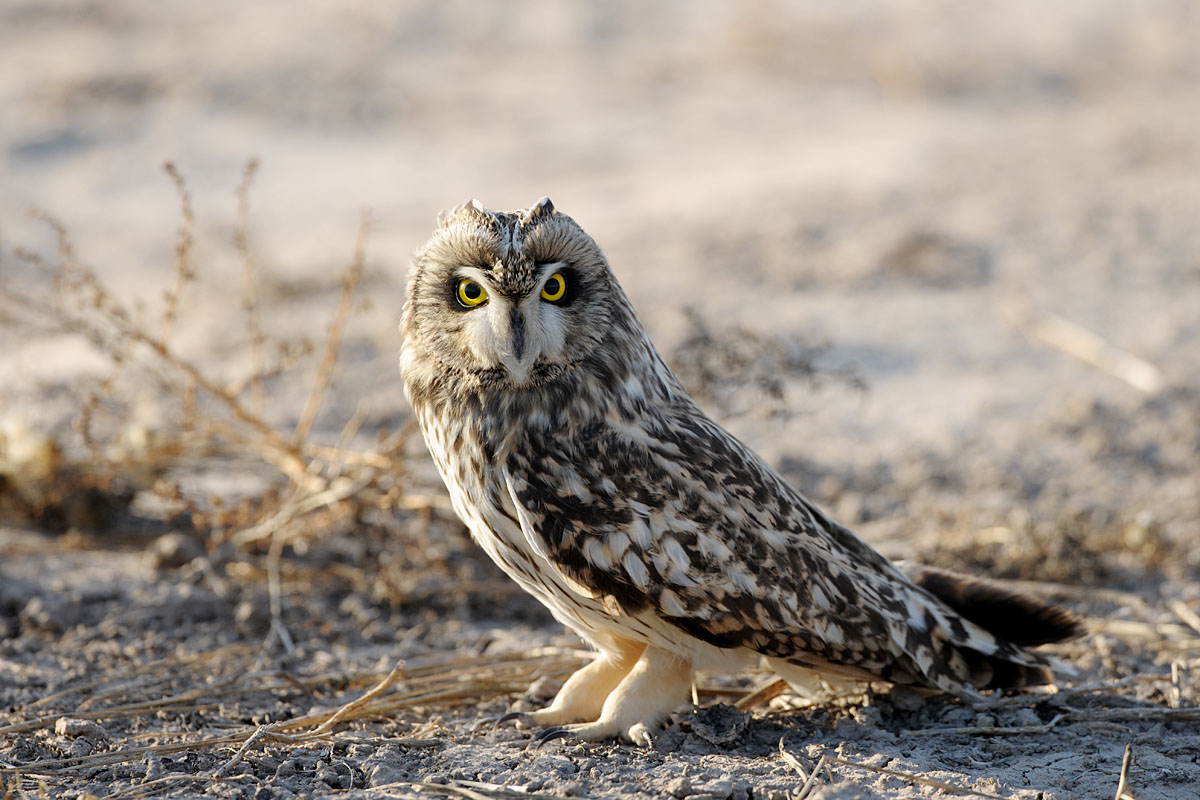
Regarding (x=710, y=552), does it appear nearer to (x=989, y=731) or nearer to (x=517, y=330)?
(x=517, y=330)

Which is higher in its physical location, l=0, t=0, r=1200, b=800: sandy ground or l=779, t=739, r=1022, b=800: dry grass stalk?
l=0, t=0, r=1200, b=800: sandy ground

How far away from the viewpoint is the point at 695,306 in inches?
263

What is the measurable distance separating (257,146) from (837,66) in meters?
6.03

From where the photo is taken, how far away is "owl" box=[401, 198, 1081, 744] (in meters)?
3.04

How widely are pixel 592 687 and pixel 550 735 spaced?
0.23 metres

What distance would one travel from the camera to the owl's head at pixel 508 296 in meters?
3.01

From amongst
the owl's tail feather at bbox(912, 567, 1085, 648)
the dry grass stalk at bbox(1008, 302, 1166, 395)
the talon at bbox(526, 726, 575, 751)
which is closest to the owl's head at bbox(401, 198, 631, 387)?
the talon at bbox(526, 726, 575, 751)

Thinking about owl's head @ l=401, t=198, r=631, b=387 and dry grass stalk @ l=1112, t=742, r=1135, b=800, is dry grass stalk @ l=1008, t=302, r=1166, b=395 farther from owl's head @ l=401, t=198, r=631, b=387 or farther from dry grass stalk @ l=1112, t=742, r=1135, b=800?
owl's head @ l=401, t=198, r=631, b=387

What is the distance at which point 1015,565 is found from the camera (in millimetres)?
4492

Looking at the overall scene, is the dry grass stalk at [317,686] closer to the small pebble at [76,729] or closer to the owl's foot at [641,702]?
the small pebble at [76,729]

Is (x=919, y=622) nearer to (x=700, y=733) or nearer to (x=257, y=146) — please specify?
(x=700, y=733)

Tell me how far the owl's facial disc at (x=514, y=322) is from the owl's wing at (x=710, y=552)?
24cm

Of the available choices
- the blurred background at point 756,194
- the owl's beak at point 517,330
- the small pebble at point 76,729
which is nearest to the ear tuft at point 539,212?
the owl's beak at point 517,330

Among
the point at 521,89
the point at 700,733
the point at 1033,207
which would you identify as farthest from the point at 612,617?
the point at 521,89
